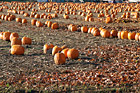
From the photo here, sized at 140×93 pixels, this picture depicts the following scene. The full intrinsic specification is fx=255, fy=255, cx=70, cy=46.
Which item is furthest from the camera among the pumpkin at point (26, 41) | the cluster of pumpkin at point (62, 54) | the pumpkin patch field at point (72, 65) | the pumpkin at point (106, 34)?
the pumpkin at point (106, 34)

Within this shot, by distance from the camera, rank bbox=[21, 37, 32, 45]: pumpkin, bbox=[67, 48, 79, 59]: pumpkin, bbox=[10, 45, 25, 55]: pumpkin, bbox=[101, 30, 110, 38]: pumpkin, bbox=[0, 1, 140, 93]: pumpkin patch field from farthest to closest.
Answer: bbox=[101, 30, 110, 38]: pumpkin
bbox=[21, 37, 32, 45]: pumpkin
bbox=[10, 45, 25, 55]: pumpkin
bbox=[67, 48, 79, 59]: pumpkin
bbox=[0, 1, 140, 93]: pumpkin patch field

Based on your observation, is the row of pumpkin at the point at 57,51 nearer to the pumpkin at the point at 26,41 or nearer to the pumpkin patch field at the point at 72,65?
the pumpkin patch field at the point at 72,65

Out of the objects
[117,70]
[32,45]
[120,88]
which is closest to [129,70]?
[117,70]

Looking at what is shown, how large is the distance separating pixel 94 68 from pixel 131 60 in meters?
1.59

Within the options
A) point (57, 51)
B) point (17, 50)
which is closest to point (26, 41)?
point (17, 50)

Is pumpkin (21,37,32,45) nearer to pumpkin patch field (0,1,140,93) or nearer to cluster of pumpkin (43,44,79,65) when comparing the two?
pumpkin patch field (0,1,140,93)

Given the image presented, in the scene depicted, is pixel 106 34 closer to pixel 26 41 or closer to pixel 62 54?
pixel 26 41

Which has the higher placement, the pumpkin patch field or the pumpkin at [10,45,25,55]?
the pumpkin at [10,45,25,55]

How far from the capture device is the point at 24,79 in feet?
22.0

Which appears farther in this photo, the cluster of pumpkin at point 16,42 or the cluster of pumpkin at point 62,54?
the cluster of pumpkin at point 16,42

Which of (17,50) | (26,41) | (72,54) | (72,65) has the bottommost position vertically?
(72,65)

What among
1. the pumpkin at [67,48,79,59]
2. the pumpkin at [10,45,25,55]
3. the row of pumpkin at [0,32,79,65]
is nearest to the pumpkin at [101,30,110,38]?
the row of pumpkin at [0,32,79,65]

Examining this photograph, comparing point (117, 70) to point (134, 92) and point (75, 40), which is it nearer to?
point (134, 92)

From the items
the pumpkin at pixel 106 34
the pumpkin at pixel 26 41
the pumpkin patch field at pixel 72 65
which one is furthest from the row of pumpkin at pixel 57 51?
the pumpkin at pixel 106 34
